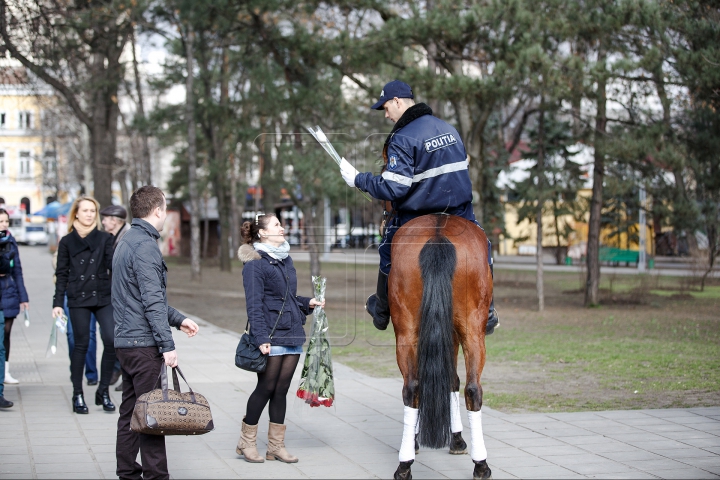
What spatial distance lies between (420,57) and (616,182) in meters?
5.04

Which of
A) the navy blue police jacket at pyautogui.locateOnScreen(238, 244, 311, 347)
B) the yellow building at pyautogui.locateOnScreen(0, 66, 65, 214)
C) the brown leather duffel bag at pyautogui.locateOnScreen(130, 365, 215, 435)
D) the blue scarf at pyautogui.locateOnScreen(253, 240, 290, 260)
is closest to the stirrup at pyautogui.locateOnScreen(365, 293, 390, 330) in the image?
the navy blue police jacket at pyautogui.locateOnScreen(238, 244, 311, 347)

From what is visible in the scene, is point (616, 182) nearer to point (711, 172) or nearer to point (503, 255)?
point (711, 172)

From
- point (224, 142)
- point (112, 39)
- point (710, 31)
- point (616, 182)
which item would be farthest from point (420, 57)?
point (224, 142)

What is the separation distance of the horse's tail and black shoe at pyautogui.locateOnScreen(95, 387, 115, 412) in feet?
12.4

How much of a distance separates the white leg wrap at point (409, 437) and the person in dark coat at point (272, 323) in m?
0.97

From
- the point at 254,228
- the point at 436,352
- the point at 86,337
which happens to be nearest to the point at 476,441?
the point at 436,352

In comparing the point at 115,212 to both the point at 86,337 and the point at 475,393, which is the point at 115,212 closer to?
the point at 86,337

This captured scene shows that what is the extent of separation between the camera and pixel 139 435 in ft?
17.8

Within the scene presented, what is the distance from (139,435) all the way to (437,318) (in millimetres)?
2049

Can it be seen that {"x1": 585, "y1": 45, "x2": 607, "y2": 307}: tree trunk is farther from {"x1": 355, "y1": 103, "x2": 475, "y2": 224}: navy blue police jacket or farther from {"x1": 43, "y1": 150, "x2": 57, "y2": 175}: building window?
{"x1": 43, "y1": 150, "x2": 57, "y2": 175}: building window

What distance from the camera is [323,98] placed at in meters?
19.8

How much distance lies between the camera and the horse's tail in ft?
18.7

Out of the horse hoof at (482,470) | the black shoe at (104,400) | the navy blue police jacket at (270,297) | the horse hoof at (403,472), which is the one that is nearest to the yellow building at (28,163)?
the black shoe at (104,400)

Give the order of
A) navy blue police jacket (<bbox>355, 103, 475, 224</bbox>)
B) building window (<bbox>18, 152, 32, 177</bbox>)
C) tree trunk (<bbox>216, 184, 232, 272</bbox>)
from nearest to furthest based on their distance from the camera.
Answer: navy blue police jacket (<bbox>355, 103, 475, 224</bbox>) < tree trunk (<bbox>216, 184, 232, 272</bbox>) < building window (<bbox>18, 152, 32, 177</bbox>)
